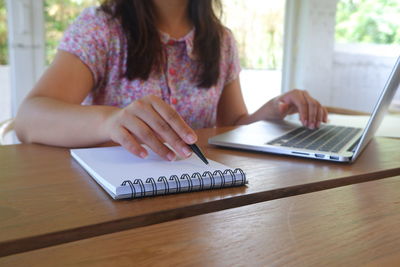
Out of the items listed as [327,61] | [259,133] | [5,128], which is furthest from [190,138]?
[327,61]

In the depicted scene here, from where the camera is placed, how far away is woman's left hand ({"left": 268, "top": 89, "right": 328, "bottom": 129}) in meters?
1.03

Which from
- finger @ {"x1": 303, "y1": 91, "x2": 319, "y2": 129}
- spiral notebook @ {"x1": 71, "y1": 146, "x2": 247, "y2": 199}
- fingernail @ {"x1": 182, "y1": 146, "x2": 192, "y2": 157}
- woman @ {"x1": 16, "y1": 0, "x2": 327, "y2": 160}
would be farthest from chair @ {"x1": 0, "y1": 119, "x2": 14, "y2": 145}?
finger @ {"x1": 303, "y1": 91, "x2": 319, "y2": 129}

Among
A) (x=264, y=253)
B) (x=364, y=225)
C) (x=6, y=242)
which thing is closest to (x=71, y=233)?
(x=6, y=242)

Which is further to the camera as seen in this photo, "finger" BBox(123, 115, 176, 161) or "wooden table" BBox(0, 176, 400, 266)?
"finger" BBox(123, 115, 176, 161)

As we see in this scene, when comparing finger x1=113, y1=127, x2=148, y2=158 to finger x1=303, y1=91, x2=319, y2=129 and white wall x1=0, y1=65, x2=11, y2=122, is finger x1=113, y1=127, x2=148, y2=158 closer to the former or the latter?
finger x1=303, y1=91, x2=319, y2=129

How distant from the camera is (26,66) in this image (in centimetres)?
246

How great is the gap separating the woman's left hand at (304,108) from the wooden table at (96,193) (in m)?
0.24

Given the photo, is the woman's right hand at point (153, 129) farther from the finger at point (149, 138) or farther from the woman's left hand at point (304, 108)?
the woman's left hand at point (304, 108)

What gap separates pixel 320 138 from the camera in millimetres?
882

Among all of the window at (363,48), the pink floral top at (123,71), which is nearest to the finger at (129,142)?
the pink floral top at (123,71)

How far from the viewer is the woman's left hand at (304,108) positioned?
103 centimetres

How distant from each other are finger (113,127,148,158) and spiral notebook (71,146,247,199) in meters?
0.01

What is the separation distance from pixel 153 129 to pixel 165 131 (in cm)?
3

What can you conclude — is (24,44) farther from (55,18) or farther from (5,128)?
(5,128)
